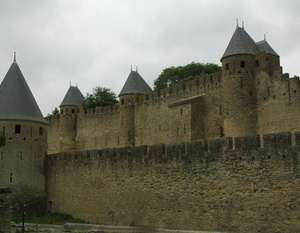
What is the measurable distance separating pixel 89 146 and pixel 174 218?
90.3ft

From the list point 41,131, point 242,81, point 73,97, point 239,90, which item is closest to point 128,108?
point 73,97

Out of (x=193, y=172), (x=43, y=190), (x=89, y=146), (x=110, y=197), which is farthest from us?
(x=89, y=146)

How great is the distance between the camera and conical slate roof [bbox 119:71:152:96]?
45.0 metres

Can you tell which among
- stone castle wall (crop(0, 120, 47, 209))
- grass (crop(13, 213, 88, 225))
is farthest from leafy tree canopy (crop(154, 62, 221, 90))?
grass (crop(13, 213, 88, 225))

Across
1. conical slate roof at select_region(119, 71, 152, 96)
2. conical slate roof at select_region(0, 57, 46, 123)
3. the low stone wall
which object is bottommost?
the low stone wall

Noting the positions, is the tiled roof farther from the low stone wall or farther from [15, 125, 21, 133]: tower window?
the low stone wall

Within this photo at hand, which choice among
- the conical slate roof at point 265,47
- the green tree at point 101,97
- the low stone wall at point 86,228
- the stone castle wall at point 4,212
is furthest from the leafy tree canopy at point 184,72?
the stone castle wall at point 4,212

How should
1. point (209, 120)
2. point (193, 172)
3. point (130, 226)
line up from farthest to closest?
point (209, 120)
point (130, 226)
point (193, 172)

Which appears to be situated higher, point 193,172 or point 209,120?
point 209,120

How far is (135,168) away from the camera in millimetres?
24531

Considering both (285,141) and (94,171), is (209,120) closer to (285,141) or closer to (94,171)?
(94,171)

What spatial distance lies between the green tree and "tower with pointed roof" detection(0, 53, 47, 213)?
23.6 metres

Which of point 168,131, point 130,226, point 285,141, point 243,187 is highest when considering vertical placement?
point 168,131

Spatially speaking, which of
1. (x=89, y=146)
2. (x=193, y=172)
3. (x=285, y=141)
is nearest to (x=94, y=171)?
(x=193, y=172)
